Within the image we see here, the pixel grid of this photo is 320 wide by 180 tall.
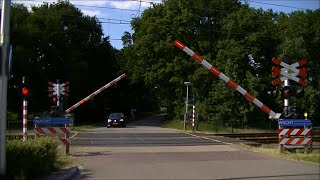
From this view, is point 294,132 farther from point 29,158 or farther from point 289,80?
point 29,158

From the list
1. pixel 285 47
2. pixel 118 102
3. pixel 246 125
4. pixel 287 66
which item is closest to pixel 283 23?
pixel 285 47

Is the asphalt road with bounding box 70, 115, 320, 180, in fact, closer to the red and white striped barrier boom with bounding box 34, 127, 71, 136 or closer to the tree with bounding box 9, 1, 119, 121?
the red and white striped barrier boom with bounding box 34, 127, 71, 136

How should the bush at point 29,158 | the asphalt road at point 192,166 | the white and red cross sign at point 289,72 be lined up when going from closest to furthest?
the bush at point 29,158
the asphalt road at point 192,166
the white and red cross sign at point 289,72

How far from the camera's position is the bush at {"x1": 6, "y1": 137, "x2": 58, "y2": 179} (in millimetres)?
11578

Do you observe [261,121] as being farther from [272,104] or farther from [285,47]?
[285,47]

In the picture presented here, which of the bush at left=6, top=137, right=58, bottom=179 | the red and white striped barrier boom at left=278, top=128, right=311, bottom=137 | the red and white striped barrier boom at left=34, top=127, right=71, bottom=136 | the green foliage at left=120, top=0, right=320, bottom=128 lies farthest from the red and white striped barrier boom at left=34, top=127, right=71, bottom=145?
the green foliage at left=120, top=0, right=320, bottom=128

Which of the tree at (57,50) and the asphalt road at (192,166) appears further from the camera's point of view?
the tree at (57,50)

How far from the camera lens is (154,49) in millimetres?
59031

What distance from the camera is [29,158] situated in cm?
1251

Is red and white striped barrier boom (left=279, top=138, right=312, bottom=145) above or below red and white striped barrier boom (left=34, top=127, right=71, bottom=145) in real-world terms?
below

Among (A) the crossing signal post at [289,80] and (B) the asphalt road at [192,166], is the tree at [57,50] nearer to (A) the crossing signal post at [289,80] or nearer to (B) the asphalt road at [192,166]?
(B) the asphalt road at [192,166]

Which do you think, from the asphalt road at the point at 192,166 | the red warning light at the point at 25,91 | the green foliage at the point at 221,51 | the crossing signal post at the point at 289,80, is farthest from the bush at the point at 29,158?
the green foliage at the point at 221,51

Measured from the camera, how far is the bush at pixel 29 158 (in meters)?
11.6

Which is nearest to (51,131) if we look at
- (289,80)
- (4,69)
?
(4,69)
